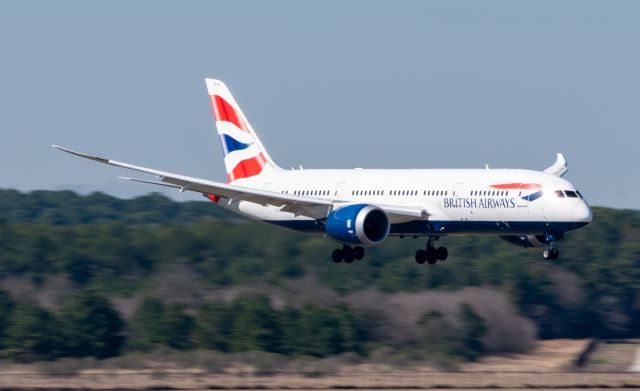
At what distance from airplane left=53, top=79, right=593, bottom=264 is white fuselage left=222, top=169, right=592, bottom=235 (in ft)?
0.12

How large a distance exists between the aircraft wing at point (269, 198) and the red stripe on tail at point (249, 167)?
165 inches

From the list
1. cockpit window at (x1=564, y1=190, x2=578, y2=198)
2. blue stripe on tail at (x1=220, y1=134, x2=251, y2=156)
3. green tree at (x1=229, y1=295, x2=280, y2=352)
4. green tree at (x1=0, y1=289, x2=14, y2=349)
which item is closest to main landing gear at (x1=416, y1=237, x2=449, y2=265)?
cockpit window at (x1=564, y1=190, x2=578, y2=198)

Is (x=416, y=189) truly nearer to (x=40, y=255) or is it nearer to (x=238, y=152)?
(x=238, y=152)

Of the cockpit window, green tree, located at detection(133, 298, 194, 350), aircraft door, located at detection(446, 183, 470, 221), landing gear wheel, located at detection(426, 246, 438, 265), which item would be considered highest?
the cockpit window

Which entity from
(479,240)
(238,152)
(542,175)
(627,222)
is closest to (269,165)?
(238,152)

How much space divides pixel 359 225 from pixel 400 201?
110 inches

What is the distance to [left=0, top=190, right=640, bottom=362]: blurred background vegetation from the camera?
69.2m

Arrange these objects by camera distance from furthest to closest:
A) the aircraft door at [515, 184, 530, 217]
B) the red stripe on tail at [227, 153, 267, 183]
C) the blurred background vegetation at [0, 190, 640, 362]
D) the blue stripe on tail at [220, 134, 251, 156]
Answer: the blurred background vegetation at [0, 190, 640, 362]
the blue stripe on tail at [220, 134, 251, 156]
the red stripe on tail at [227, 153, 267, 183]
the aircraft door at [515, 184, 530, 217]

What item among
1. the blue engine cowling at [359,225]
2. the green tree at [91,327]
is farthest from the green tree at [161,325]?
the blue engine cowling at [359,225]

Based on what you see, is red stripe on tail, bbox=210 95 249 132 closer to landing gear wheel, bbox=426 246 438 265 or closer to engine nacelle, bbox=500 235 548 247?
landing gear wheel, bbox=426 246 438 265

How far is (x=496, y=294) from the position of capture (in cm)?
8612

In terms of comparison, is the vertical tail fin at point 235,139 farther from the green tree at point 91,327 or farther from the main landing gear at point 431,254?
the green tree at point 91,327

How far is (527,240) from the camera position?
5481cm

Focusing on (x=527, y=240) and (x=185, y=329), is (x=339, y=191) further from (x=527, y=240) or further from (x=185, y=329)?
(x=185, y=329)
